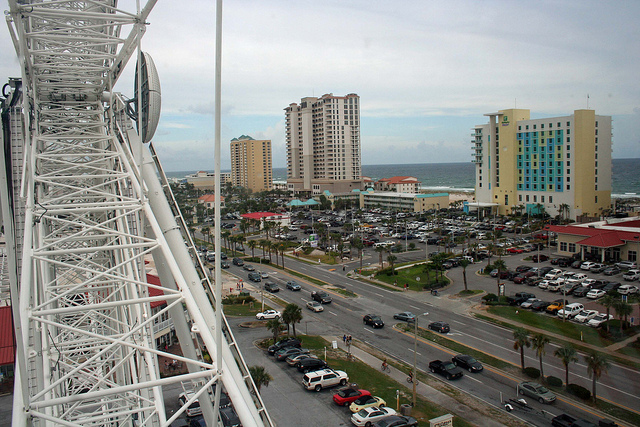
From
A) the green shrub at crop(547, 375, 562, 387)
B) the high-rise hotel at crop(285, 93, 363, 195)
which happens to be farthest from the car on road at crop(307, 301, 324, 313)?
the high-rise hotel at crop(285, 93, 363, 195)

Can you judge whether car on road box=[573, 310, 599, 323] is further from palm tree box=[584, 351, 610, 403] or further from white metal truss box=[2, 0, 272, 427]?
white metal truss box=[2, 0, 272, 427]

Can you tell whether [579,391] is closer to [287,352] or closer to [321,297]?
[287,352]

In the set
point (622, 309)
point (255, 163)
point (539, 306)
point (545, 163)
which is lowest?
point (539, 306)

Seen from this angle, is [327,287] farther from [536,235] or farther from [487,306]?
[536,235]

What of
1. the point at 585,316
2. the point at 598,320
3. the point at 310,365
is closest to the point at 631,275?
the point at 585,316

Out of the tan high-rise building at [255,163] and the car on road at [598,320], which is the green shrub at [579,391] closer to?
the car on road at [598,320]

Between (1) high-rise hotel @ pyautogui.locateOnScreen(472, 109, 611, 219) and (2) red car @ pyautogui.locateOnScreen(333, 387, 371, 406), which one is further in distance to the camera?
(1) high-rise hotel @ pyautogui.locateOnScreen(472, 109, 611, 219)
